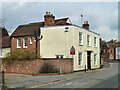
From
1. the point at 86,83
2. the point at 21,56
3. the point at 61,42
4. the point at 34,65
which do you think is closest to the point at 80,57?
the point at 61,42

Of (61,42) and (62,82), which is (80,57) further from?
(62,82)

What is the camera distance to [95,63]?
30688mm

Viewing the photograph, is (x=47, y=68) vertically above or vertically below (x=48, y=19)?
below

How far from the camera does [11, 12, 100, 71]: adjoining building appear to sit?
2387 centimetres

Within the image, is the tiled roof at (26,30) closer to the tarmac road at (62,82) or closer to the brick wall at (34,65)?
the brick wall at (34,65)

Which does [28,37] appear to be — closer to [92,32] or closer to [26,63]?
[26,63]

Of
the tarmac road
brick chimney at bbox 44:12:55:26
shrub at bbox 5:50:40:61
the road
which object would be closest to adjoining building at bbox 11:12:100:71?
brick chimney at bbox 44:12:55:26

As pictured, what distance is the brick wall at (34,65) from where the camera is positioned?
20281 mm

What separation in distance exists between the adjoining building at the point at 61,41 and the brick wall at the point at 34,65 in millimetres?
2188

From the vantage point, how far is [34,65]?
66.5 feet

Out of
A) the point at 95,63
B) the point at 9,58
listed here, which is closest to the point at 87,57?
the point at 95,63

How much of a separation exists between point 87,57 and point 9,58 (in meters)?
11.9

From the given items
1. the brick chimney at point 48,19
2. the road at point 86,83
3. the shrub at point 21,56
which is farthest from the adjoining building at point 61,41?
the road at point 86,83

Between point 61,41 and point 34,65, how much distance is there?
5786 millimetres
